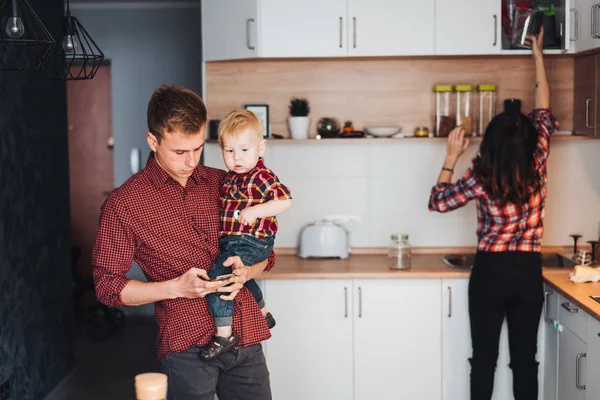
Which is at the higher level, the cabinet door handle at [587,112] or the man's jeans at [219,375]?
the cabinet door handle at [587,112]

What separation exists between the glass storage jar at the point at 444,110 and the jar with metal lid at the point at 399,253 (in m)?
0.61

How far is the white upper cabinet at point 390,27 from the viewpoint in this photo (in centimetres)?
413

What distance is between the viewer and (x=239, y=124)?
2682 mm

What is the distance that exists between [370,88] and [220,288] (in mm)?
2358

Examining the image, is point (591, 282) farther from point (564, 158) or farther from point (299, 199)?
point (299, 199)

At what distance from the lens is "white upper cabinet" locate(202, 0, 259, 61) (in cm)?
417

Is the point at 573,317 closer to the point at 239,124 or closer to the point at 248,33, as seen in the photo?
the point at 239,124

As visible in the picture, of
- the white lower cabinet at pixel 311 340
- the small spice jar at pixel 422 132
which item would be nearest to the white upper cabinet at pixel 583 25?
the small spice jar at pixel 422 132

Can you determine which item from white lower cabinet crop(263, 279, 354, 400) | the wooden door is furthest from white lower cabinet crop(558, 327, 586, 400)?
the wooden door

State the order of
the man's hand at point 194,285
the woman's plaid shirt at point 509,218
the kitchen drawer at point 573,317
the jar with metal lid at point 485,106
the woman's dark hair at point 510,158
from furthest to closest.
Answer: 1. the jar with metal lid at point 485,106
2. the woman's plaid shirt at point 509,218
3. the woman's dark hair at point 510,158
4. the kitchen drawer at point 573,317
5. the man's hand at point 194,285

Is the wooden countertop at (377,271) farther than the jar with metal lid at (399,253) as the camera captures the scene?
No

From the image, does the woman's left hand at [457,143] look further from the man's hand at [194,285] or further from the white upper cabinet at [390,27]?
the man's hand at [194,285]

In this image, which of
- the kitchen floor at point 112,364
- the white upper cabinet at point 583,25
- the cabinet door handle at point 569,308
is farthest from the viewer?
the kitchen floor at point 112,364

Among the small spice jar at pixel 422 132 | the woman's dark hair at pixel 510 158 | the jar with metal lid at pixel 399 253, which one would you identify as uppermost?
the small spice jar at pixel 422 132
